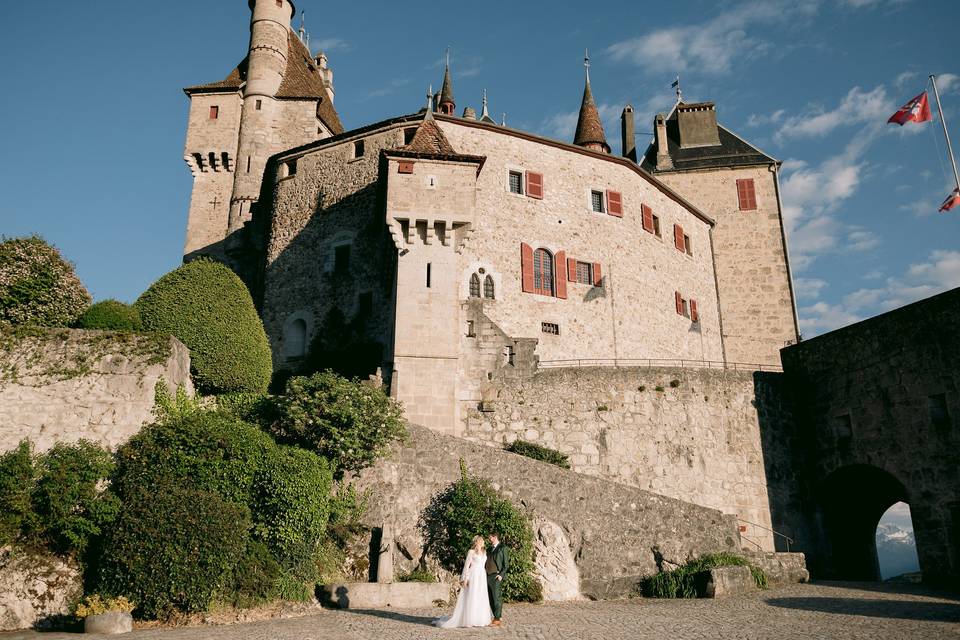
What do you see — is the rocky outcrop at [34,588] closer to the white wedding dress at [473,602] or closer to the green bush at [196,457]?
the green bush at [196,457]

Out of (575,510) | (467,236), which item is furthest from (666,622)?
(467,236)

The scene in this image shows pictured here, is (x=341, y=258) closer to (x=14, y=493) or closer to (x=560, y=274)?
(x=560, y=274)

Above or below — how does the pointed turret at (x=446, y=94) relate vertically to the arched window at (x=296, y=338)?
above

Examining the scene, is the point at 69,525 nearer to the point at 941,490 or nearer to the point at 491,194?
the point at 491,194

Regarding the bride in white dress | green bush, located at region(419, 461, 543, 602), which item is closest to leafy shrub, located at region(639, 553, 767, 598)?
green bush, located at region(419, 461, 543, 602)

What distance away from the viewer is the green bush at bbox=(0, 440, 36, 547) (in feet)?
42.6

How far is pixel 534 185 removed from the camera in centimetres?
2822

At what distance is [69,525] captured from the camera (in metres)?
13.1

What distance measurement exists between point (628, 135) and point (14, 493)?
34.9 metres

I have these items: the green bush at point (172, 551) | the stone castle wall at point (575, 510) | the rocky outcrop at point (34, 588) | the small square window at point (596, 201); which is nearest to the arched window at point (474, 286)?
the small square window at point (596, 201)

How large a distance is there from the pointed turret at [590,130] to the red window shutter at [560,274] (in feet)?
38.7

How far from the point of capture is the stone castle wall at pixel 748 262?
32.8m

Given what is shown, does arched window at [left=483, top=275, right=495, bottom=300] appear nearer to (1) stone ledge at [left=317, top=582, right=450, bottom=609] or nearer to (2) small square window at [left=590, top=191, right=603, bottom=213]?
(2) small square window at [left=590, top=191, right=603, bottom=213]

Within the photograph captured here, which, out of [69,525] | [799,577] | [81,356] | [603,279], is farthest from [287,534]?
[603,279]
